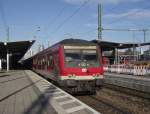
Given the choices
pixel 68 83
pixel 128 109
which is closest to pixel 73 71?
pixel 68 83

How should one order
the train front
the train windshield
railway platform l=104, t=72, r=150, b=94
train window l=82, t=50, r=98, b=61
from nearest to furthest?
the train front < the train windshield < train window l=82, t=50, r=98, b=61 < railway platform l=104, t=72, r=150, b=94

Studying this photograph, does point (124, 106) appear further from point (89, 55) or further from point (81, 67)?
point (89, 55)

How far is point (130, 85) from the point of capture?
20828 millimetres

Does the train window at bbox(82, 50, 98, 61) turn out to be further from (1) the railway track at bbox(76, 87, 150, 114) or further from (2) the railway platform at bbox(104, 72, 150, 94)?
(2) the railway platform at bbox(104, 72, 150, 94)

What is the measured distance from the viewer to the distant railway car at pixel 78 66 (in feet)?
50.2

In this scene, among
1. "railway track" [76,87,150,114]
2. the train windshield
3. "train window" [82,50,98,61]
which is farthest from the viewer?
"train window" [82,50,98,61]

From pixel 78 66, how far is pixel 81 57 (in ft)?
2.01

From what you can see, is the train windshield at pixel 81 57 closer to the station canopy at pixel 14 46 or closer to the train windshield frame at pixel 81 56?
the train windshield frame at pixel 81 56

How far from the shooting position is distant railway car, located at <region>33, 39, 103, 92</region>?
1530 cm

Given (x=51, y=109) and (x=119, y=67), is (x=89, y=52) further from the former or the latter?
(x=119, y=67)

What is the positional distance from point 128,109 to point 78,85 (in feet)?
13.1

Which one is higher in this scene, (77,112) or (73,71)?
(73,71)

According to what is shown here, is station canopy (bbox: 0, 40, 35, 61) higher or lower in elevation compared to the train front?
higher

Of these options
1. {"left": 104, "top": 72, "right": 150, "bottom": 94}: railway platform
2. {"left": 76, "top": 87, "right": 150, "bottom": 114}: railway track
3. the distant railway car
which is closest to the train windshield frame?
the distant railway car
